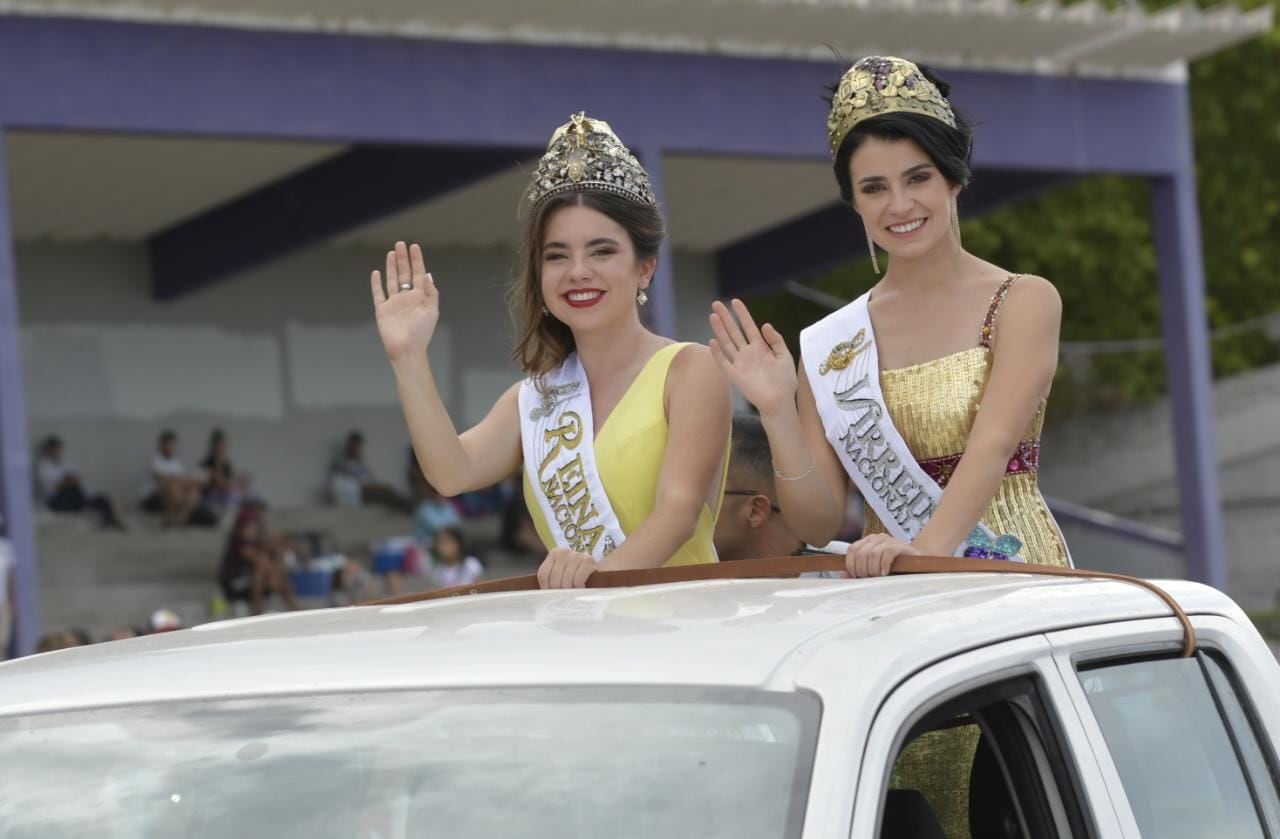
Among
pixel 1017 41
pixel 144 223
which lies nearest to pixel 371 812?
pixel 1017 41

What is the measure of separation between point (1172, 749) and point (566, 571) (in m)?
0.94

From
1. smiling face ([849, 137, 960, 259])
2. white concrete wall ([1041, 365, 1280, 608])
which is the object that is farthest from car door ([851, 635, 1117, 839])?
white concrete wall ([1041, 365, 1280, 608])

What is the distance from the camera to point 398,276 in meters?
4.02

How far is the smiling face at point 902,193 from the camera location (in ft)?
13.0

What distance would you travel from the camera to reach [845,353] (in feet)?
13.3

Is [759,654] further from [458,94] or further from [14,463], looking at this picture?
[458,94]

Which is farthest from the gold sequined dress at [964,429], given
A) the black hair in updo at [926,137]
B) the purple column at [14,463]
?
the purple column at [14,463]

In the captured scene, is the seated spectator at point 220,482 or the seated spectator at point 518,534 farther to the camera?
the seated spectator at point 220,482

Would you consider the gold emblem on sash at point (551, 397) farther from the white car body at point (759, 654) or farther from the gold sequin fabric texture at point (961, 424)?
the white car body at point (759, 654)

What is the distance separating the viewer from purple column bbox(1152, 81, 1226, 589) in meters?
18.3

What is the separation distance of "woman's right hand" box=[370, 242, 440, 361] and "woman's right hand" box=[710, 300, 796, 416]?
529 millimetres

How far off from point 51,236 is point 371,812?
19302mm

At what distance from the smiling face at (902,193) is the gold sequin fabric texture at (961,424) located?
0.23 m

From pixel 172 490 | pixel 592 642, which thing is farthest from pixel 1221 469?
pixel 592 642
